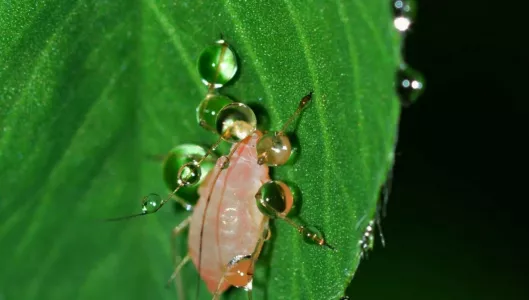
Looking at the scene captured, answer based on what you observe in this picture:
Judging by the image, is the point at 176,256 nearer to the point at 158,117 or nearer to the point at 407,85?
the point at 158,117

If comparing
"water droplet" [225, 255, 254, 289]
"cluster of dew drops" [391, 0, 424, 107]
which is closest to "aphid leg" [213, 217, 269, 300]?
"water droplet" [225, 255, 254, 289]

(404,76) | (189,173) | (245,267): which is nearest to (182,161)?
(189,173)

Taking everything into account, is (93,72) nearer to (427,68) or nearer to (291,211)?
(291,211)

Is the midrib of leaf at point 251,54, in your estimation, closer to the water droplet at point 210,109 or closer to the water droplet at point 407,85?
the water droplet at point 210,109

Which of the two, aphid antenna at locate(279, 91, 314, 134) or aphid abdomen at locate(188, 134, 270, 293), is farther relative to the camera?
aphid abdomen at locate(188, 134, 270, 293)

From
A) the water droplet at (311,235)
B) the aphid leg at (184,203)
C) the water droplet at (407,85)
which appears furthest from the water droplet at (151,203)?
the water droplet at (407,85)

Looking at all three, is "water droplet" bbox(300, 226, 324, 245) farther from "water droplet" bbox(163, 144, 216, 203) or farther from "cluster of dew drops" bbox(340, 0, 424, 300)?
"water droplet" bbox(163, 144, 216, 203)
